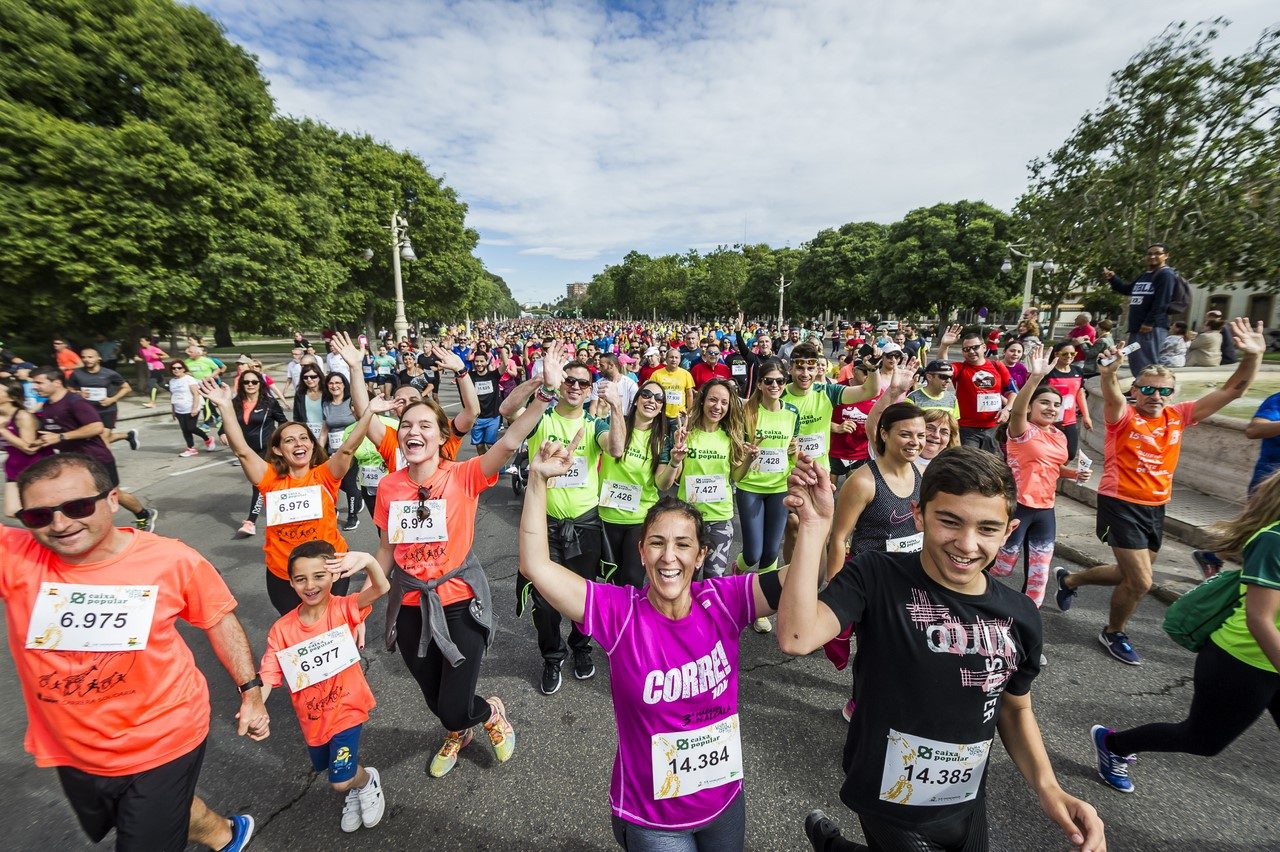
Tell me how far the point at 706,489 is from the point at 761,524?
812 mm

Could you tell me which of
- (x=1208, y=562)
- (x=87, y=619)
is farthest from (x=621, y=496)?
(x=1208, y=562)

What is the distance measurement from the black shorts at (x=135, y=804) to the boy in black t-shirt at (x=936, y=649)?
2.35 m

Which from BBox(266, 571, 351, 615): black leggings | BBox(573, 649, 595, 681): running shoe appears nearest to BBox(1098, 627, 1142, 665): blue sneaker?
BBox(573, 649, 595, 681): running shoe

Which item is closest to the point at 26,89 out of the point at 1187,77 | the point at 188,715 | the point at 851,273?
the point at 188,715

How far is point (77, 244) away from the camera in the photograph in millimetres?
15312

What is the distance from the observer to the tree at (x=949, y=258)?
125ft

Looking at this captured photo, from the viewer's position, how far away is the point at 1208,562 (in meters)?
4.54

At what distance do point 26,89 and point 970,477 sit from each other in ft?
83.6

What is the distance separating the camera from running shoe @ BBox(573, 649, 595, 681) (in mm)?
3762

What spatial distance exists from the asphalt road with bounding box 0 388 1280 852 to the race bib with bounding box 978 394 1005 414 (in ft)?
8.58

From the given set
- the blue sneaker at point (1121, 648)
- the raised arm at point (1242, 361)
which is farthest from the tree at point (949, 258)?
the blue sneaker at point (1121, 648)

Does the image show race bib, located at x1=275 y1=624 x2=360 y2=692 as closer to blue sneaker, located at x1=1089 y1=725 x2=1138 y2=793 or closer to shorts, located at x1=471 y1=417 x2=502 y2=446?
blue sneaker, located at x1=1089 y1=725 x2=1138 y2=793

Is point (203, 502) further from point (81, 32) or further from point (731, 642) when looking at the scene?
point (81, 32)

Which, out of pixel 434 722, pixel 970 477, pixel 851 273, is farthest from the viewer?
pixel 851 273
